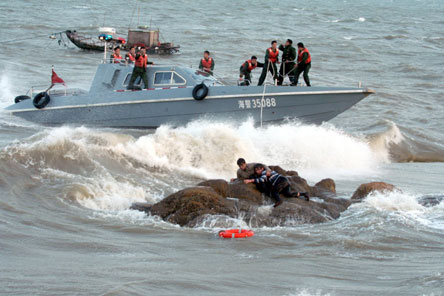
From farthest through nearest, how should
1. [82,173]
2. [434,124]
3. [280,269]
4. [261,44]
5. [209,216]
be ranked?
[261,44]
[434,124]
[82,173]
[209,216]
[280,269]

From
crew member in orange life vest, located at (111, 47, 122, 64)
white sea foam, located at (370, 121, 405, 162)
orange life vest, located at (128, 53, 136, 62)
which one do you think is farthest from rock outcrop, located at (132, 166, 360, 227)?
crew member in orange life vest, located at (111, 47, 122, 64)

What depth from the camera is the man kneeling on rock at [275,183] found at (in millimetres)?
11094

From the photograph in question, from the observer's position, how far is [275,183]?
11.1 meters

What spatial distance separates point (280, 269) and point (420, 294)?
1.60 meters

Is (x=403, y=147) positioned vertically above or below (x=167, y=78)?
below

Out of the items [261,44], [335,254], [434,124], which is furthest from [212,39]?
[335,254]

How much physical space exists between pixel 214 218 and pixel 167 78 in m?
7.55

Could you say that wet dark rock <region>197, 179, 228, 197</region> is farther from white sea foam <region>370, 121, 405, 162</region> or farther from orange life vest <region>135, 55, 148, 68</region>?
white sea foam <region>370, 121, 405, 162</region>

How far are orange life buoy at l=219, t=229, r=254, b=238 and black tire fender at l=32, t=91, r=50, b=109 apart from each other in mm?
10270

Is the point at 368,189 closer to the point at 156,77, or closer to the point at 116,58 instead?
the point at 156,77

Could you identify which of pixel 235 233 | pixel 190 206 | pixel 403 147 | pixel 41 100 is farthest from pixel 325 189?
pixel 41 100

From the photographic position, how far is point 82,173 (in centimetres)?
1321

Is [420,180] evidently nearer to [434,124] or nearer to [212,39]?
[434,124]

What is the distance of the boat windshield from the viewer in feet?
55.7
